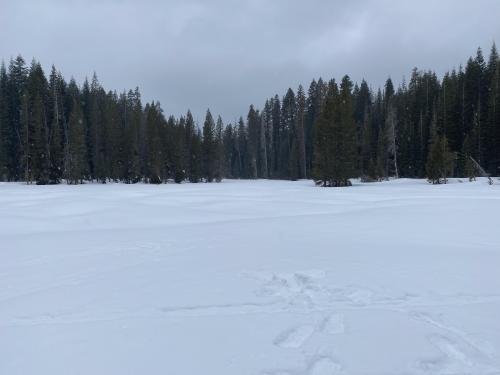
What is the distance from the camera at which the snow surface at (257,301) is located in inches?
130

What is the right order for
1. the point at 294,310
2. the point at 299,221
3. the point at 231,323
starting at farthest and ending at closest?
1. the point at 299,221
2. the point at 294,310
3. the point at 231,323

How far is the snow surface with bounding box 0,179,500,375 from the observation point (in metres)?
3.29

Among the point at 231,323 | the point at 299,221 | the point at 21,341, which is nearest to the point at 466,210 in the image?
the point at 299,221

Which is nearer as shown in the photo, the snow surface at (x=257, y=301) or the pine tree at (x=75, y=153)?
the snow surface at (x=257, y=301)

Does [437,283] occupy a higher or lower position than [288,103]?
lower

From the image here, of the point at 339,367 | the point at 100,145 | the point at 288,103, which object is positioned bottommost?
the point at 339,367

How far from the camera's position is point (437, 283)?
5.15 meters

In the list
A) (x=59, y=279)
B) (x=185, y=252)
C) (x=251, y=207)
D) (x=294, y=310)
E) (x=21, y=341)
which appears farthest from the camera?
(x=251, y=207)

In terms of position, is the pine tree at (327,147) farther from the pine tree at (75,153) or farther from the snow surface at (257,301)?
the pine tree at (75,153)

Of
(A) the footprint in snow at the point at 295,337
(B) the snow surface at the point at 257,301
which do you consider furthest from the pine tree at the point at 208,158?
(A) the footprint in snow at the point at 295,337

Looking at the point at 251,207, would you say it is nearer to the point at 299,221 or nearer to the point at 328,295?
the point at 299,221

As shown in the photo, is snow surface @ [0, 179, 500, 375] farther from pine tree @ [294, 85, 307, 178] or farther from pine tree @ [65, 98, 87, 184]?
pine tree @ [294, 85, 307, 178]

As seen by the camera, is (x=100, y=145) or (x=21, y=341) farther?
(x=100, y=145)

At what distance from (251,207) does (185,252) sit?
7.73m
